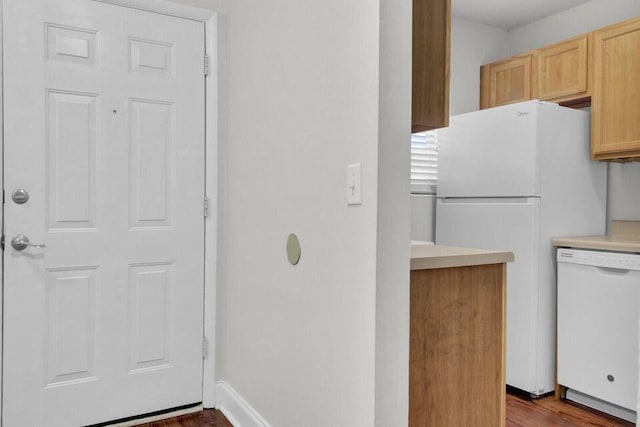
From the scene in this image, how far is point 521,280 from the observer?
2883 mm

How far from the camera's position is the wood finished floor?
7.71 ft

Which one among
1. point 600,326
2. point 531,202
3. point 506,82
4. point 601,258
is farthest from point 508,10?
point 600,326

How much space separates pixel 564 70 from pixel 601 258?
52.7 inches

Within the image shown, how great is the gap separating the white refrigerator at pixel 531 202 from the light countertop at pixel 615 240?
0.26 feet

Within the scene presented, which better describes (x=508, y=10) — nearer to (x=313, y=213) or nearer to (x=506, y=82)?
(x=506, y=82)

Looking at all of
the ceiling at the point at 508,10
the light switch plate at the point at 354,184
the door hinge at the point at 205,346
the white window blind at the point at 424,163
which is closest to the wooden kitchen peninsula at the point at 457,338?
the light switch plate at the point at 354,184

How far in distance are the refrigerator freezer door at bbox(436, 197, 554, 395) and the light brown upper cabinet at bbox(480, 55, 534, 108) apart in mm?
969

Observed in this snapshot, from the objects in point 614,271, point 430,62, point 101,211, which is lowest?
point 614,271

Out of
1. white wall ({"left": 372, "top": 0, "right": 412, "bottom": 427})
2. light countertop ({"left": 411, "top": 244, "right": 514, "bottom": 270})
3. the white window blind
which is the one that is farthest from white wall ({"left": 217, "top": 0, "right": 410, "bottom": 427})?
the white window blind

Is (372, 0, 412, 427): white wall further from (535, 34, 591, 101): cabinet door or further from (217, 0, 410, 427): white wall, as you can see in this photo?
(535, 34, 591, 101): cabinet door

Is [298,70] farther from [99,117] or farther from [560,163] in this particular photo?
[560,163]

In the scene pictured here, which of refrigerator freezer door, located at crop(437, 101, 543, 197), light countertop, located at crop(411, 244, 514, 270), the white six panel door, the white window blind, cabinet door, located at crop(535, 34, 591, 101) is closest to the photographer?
light countertop, located at crop(411, 244, 514, 270)

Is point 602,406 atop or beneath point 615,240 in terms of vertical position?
beneath

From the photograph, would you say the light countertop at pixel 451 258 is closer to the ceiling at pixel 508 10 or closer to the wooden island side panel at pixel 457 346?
the wooden island side panel at pixel 457 346
